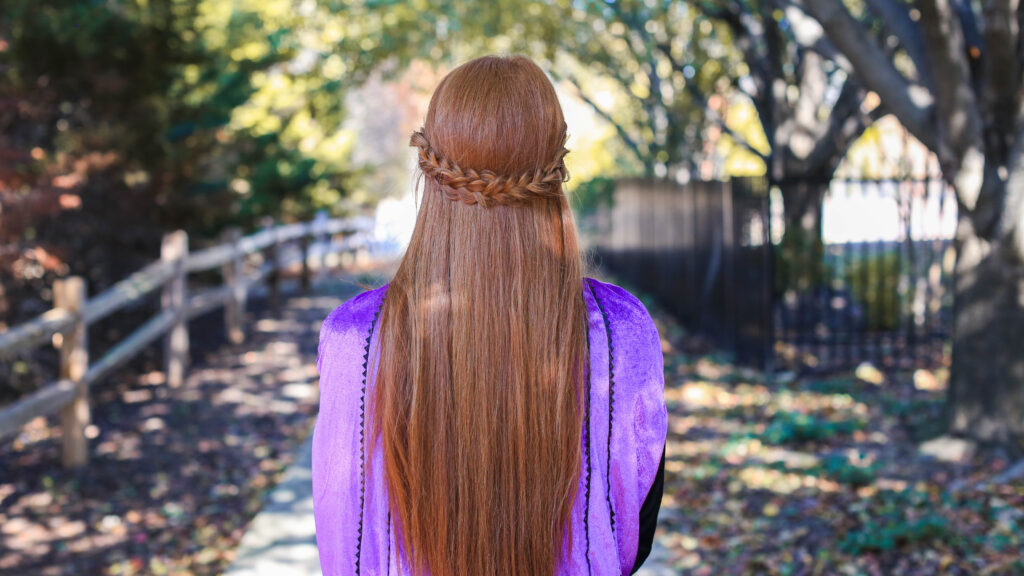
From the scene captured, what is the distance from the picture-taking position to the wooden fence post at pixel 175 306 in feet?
26.7

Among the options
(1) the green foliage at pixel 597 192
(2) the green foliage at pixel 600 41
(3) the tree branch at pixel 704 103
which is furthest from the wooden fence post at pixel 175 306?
(1) the green foliage at pixel 597 192

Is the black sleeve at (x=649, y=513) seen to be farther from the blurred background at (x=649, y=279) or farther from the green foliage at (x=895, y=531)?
the green foliage at (x=895, y=531)

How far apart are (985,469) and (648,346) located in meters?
4.36

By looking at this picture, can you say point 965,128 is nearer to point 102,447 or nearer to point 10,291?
point 102,447

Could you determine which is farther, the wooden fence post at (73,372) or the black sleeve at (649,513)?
the wooden fence post at (73,372)

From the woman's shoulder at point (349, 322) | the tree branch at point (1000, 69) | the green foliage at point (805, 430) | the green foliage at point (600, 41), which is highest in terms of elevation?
the green foliage at point (600, 41)

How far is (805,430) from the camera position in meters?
6.19

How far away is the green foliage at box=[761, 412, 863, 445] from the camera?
619 cm

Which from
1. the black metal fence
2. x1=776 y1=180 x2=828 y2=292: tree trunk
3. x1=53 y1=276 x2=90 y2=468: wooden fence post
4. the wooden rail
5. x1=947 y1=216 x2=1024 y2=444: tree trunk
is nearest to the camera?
x1=947 y1=216 x2=1024 y2=444: tree trunk

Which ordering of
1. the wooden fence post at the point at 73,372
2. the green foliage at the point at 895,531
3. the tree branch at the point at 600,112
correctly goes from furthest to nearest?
the tree branch at the point at 600,112 < the wooden fence post at the point at 73,372 < the green foliage at the point at 895,531

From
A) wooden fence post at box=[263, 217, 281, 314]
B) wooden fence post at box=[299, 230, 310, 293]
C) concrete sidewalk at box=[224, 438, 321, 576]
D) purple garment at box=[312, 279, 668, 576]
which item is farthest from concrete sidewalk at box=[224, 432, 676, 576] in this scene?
wooden fence post at box=[299, 230, 310, 293]

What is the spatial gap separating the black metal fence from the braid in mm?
6912

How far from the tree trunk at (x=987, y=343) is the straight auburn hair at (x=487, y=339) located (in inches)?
173

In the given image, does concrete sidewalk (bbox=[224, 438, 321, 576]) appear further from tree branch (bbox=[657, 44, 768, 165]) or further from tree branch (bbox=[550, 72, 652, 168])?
tree branch (bbox=[550, 72, 652, 168])
